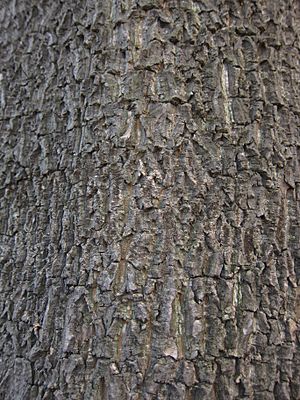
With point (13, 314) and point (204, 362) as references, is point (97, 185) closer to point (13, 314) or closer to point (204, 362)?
point (13, 314)

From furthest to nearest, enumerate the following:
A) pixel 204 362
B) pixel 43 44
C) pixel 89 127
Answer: pixel 43 44
pixel 89 127
pixel 204 362

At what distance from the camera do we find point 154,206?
5.11ft

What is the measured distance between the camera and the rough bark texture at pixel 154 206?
1476mm

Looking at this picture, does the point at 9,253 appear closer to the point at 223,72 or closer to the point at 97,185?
the point at 97,185

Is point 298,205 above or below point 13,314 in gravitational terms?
above

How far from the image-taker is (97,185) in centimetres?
162

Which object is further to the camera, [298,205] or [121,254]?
[298,205]

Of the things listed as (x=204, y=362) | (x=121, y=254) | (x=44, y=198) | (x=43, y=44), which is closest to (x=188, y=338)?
(x=204, y=362)

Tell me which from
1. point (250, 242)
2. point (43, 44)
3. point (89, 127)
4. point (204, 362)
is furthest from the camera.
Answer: point (43, 44)

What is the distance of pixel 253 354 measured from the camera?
1.48 metres

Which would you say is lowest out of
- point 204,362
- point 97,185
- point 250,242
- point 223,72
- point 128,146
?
point 204,362

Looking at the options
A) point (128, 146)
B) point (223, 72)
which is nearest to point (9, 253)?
point (128, 146)

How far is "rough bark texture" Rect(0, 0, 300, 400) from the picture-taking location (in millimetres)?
1476

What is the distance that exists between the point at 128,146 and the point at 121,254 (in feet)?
1.10
